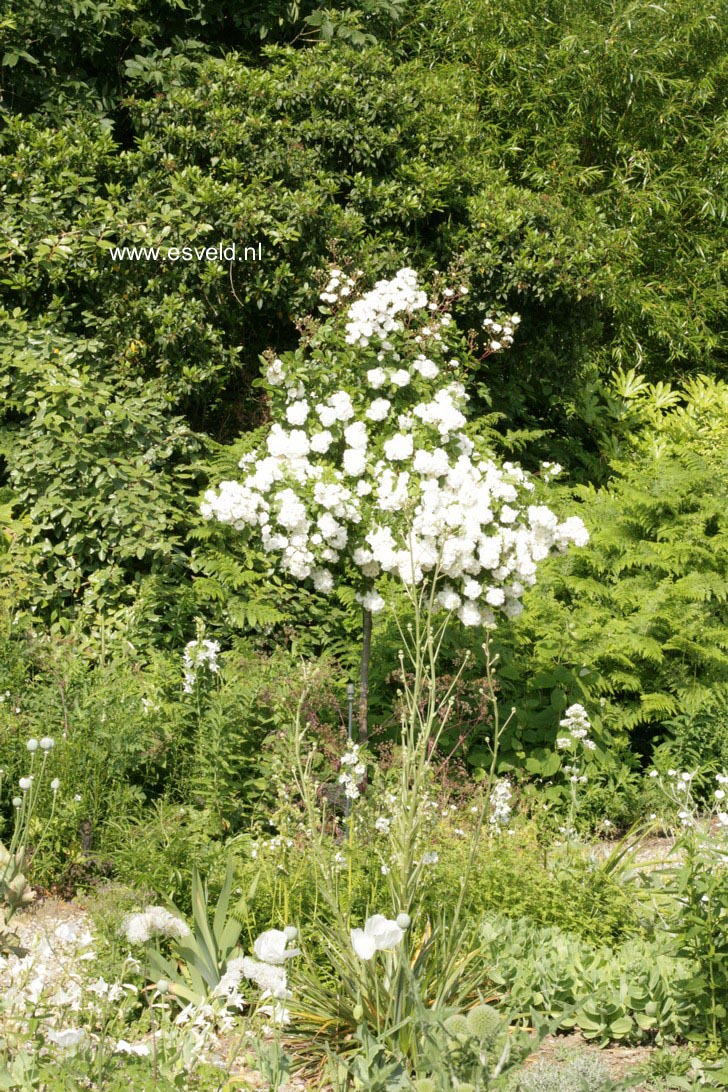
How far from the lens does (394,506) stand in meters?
4.44

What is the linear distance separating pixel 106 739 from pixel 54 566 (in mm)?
1760

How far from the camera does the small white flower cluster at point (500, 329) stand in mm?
6707

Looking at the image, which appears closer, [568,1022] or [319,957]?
[568,1022]

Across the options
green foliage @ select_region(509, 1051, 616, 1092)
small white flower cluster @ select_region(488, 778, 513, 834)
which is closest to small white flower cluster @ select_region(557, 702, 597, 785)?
small white flower cluster @ select_region(488, 778, 513, 834)

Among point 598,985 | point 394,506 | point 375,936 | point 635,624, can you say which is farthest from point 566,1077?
point 635,624

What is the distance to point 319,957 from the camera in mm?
3525

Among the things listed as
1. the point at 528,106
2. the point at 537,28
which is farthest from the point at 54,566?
the point at 537,28

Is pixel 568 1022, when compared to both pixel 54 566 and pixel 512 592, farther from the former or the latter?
pixel 54 566

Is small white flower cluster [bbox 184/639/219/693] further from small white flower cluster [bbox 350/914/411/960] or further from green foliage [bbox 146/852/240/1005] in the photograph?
small white flower cluster [bbox 350/914/411/960]

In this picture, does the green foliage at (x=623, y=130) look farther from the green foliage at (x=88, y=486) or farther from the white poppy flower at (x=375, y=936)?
the white poppy flower at (x=375, y=936)

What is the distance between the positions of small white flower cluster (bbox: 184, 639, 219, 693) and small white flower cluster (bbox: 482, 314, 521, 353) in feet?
9.29

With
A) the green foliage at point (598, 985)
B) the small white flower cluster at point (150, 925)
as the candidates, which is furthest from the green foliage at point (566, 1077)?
the small white flower cluster at point (150, 925)

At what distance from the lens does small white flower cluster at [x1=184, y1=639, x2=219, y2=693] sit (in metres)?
4.63

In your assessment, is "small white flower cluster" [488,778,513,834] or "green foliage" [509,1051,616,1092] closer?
"green foliage" [509,1051,616,1092]
